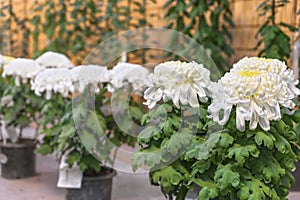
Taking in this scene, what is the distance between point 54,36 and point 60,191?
1.83 metres

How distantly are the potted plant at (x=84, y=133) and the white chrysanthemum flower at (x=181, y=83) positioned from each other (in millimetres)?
836

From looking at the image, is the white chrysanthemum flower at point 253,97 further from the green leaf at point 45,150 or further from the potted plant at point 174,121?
the green leaf at point 45,150

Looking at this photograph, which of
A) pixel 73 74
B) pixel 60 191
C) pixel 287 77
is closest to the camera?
pixel 287 77

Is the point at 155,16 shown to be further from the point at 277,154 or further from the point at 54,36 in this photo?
the point at 277,154

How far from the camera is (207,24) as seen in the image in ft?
10.3

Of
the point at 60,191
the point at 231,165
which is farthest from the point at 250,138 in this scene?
the point at 60,191

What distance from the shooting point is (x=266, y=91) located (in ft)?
4.22

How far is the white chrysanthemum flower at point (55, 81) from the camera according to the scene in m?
2.42

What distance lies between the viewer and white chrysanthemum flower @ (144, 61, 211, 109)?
58.5 inches

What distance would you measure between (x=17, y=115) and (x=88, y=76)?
81 centimetres

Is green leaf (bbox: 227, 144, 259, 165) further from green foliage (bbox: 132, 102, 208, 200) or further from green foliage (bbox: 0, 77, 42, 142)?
green foliage (bbox: 0, 77, 42, 142)

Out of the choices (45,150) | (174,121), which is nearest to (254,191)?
(174,121)

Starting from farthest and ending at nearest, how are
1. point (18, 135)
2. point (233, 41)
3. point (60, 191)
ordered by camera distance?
point (233, 41) → point (18, 135) → point (60, 191)

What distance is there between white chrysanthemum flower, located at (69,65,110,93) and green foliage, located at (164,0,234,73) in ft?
2.97
